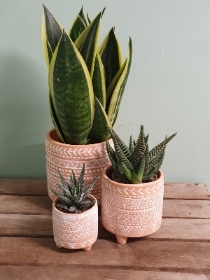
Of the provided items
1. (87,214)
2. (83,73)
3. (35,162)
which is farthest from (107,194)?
(35,162)

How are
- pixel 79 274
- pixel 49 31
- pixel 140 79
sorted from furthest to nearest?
pixel 140 79 < pixel 49 31 < pixel 79 274

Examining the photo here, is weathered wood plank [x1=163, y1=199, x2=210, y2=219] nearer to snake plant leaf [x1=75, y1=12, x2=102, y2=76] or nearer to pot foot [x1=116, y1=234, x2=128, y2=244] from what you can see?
pot foot [x1=116, y1=234, x2=128, y2=244]

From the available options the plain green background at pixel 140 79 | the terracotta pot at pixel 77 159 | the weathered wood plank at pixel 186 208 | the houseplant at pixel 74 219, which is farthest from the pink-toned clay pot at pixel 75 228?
the plain green background at pixel 140 79

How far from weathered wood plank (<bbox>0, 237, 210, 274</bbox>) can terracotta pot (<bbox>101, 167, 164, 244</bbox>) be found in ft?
A: 0.10

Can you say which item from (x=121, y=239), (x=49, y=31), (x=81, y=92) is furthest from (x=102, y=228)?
(x=49, y=31)

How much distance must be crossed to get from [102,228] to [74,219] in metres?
0.13

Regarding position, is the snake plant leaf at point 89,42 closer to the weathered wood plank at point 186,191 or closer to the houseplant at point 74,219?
the houseplant at point 74,219

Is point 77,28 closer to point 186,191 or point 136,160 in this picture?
point 136,160

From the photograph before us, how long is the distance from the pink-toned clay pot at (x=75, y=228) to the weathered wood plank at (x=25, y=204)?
0.50 feet

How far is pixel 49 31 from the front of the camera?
0.74 metres

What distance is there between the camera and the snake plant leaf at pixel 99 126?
72 cm

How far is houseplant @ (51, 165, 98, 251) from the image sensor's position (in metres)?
0.64

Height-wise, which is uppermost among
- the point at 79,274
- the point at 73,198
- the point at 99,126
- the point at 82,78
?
the point at 82,78

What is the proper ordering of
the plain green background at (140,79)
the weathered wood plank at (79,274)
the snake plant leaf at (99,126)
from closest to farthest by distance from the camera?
the weathered wood plank at (79,274) → the snake plant leaf at (99,126) → the plain green background at (140,79)
